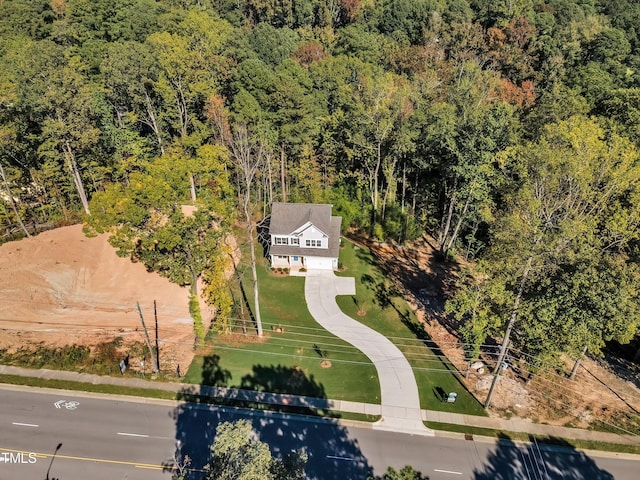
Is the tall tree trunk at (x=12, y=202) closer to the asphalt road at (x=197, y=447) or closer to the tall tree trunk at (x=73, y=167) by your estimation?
the tall tree trunk at (x=73, y=167)

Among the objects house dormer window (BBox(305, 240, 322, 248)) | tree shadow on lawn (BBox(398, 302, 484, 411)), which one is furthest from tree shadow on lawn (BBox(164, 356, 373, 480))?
house dormer window (BBox(305, 240, 322, 248))

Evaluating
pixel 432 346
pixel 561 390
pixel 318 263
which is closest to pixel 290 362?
pixel 432 346

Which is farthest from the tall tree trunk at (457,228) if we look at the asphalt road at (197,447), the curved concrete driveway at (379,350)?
the asphalt road at (197,447)

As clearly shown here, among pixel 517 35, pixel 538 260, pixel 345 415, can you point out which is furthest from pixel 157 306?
pixel 517 35

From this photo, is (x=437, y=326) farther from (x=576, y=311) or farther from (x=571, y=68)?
(x=571, y=68)

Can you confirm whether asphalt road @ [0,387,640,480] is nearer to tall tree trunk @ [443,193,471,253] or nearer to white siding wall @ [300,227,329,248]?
white siding wall @ [300,227,329,248]

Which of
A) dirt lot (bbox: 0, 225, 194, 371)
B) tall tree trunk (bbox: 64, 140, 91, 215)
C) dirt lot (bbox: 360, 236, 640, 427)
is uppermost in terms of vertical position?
tall tree trunk (bbox: 64, 140, 91, 215)

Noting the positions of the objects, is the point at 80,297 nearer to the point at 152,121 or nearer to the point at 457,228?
the point at 152,121
